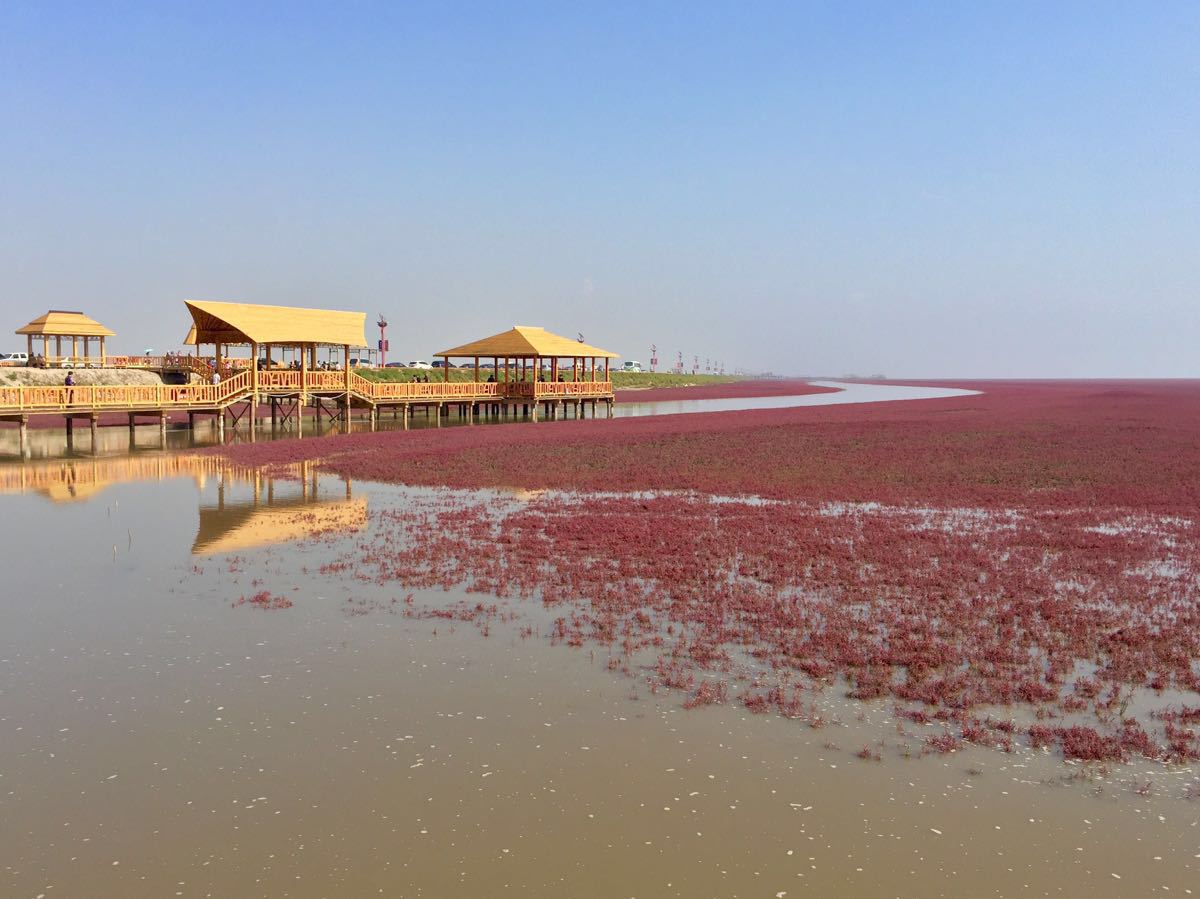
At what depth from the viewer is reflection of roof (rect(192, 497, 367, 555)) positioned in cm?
1791

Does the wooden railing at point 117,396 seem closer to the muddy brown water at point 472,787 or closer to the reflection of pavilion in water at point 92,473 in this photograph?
the reflection of pavilion in water at point 92,473

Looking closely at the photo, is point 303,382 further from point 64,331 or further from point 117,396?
point 64,331

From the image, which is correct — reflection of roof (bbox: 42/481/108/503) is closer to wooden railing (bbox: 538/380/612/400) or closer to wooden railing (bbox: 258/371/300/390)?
wooden railing (bbox: 258/371/300/390)

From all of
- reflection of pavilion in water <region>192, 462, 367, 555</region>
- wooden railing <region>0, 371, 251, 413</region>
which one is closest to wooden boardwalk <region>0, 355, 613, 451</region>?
wooden railing <region>0, 371, 251, 413</region>

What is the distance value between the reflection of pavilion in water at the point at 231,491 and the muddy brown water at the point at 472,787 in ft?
22.2

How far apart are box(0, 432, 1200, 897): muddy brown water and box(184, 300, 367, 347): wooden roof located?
114 feet

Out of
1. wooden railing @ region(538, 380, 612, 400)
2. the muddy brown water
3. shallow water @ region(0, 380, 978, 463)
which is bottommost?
the muddy brown water

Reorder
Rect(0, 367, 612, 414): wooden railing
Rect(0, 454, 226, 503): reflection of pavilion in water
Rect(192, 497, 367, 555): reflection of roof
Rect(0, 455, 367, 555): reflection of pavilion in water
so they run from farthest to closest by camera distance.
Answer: Rect(0, 367, 612, 414): wooden railing → Rect(0, 454, 226, 503): reflection of pavilion in water → Rect(0, 455, 367, 555): reflection of pavilion in water → Rect(192, 497, 367, 555): reflection of roof

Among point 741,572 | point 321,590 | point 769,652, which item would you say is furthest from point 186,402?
point 769,652

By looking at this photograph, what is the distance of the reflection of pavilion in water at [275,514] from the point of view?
59.7ft

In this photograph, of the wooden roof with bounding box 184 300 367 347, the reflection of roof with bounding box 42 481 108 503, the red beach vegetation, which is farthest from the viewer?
the wooden roof with bounding box 184 300 367 347

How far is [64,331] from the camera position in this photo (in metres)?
57.8

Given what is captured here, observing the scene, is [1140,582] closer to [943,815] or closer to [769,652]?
[769,652]

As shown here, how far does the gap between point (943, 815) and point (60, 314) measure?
217 feet
